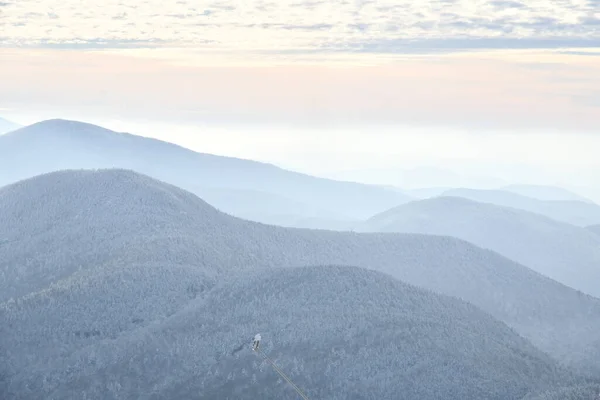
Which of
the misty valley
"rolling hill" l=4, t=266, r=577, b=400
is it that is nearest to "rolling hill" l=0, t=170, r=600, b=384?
the misty valley

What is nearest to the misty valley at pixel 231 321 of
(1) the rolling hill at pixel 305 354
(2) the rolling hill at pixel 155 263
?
(1) the rolling hill at pixel 305 354

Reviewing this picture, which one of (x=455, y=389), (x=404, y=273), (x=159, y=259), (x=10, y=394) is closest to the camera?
(x=455, y=389)

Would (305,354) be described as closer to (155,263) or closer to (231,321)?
(231,321)

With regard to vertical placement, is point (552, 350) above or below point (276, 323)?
below

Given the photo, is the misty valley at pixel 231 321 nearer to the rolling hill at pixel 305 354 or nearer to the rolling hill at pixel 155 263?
the rolling hill at pixel 305 354

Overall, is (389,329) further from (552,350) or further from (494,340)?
(552,350)

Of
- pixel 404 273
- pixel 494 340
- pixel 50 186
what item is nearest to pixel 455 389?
pixel 494 340
